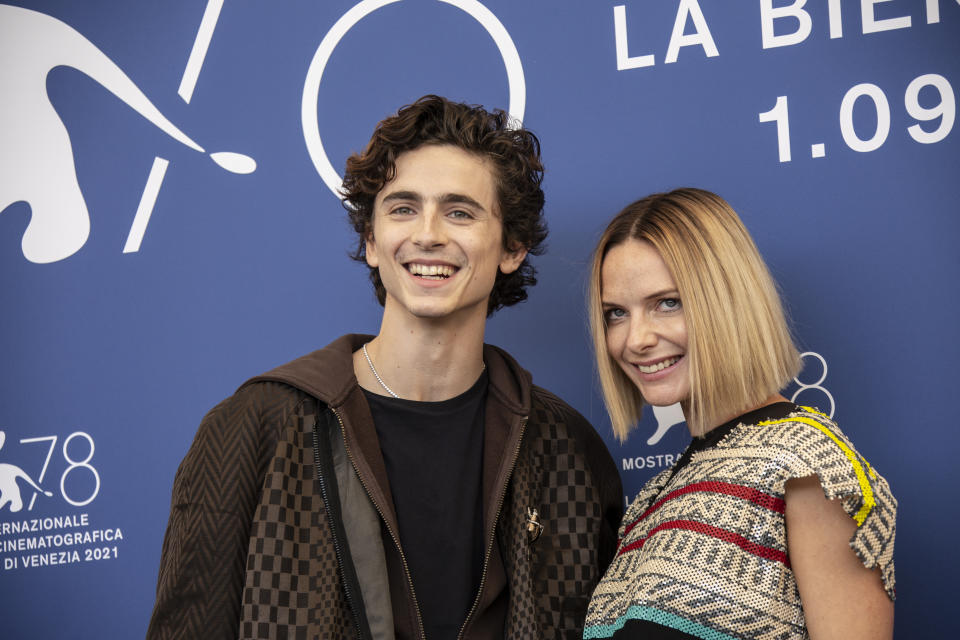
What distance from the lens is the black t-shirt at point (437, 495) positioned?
1641 millimetres

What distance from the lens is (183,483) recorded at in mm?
1604

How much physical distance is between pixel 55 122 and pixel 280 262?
73 centimetres

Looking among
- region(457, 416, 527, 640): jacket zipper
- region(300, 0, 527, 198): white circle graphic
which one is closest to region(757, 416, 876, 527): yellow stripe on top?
region(457, 416, 527, 640): jacket zipper

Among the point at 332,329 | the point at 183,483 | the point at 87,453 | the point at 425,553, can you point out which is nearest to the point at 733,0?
the point at 332,329

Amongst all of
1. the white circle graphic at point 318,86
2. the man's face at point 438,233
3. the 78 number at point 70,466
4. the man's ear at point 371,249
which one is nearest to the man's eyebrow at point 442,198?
the man's face at point 438,233

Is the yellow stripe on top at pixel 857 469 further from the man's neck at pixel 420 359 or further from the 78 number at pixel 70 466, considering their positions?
the 78 number at pixel 70 466

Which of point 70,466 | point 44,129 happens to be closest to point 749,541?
point 70,466

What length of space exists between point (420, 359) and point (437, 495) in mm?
271

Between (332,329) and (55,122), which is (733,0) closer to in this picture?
(332,329)

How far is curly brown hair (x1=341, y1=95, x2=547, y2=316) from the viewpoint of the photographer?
6.01 feet

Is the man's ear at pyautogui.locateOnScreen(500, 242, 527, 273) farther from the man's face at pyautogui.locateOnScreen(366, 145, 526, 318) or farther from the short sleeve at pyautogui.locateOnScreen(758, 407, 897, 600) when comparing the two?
the short sleeve at pyautogui.locateOnScreen(758, 407, 897, 600)

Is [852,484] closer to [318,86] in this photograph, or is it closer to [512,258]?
[512,258]

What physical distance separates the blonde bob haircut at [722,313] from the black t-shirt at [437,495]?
456mm

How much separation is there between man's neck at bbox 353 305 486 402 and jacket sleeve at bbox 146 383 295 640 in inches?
8.7
